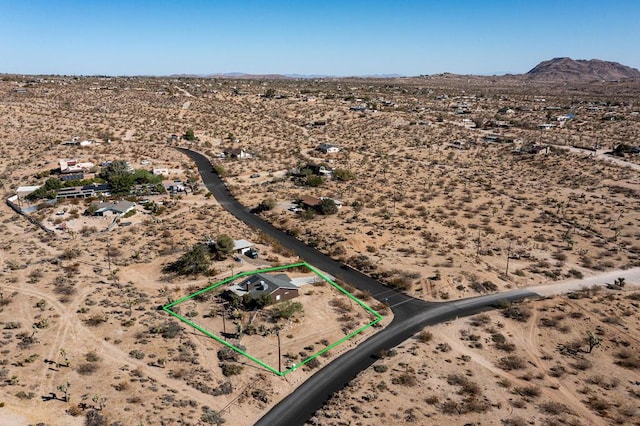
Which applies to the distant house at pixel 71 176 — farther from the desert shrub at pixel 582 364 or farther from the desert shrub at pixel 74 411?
the desert shrub at pixel 582 364

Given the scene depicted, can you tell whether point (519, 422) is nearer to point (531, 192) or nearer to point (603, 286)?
point (603, 286)

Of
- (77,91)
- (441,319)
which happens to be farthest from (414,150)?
(77,91)

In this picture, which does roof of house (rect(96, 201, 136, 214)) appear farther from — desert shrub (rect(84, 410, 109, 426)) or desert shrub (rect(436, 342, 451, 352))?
desert shrub (rect(436, 342, 451, 352))

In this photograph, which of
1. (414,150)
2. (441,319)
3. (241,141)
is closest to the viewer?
(441,319)

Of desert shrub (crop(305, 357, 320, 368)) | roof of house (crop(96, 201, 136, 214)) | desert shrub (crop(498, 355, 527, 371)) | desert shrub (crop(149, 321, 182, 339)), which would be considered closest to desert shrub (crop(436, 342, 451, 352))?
desert shrub (crop(498, 355, 527, 371))

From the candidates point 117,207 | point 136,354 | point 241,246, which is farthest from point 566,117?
point 136,354

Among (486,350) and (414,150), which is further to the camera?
(414,150)

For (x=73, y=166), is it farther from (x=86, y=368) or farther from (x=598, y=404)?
(x=598, y=404)
